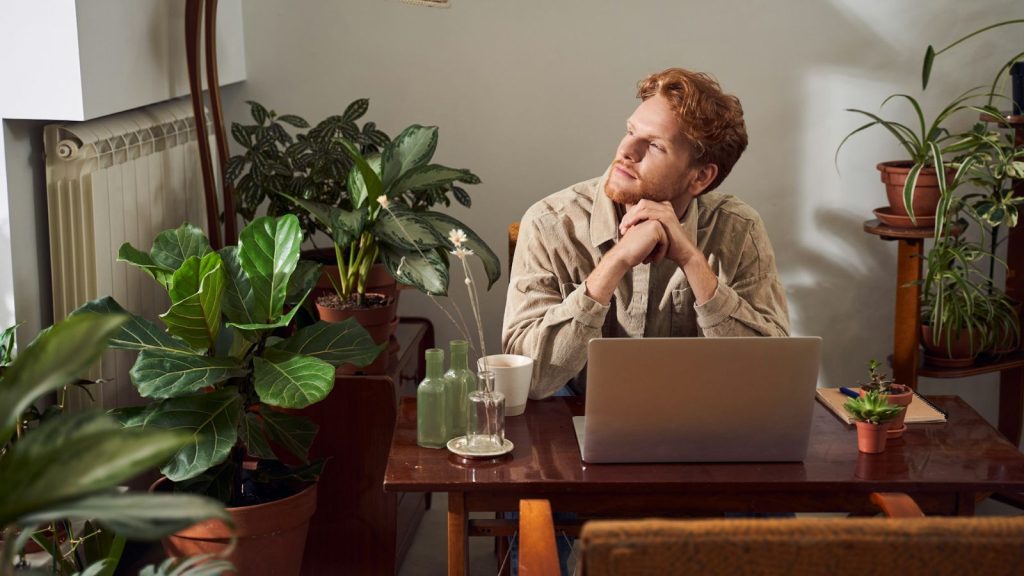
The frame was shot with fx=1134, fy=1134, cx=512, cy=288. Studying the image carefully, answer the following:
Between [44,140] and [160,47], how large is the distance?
545 millimetres

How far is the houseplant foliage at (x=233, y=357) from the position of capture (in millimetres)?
2227

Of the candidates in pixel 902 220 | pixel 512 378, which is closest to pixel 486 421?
pixel 512 378

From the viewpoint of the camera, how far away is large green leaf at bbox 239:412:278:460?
7.64 ft

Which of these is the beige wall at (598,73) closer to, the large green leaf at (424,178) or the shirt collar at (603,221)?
the large green leaf at (424,178)

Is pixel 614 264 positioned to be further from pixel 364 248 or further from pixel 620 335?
pixel 364 248

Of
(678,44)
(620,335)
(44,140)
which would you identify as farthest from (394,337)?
(678,44)

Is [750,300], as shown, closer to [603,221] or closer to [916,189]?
[603,221]

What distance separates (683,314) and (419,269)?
63 cm

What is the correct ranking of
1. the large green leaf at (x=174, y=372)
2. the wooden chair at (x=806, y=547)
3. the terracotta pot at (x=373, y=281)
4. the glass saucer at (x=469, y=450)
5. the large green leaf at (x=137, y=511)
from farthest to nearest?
the terracotta pot at (x=373, y=281) → the large green leaf at (x=174, y=372) → the glass saucer at (x=469, y=450) → the wooden chair at (x=806, y=547) → the large green leaf at (x=137, y=511)

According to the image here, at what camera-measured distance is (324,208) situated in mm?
2875

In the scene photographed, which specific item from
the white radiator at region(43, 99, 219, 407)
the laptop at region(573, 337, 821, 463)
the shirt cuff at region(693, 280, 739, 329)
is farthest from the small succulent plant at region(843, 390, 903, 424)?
the white radiator at region(43, 99, 219, 407)

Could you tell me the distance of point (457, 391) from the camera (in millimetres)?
2062

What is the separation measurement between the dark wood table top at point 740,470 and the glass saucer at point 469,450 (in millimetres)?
11

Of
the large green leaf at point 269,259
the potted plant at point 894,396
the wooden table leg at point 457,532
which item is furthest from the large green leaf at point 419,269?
the potted plant at point 894,396
